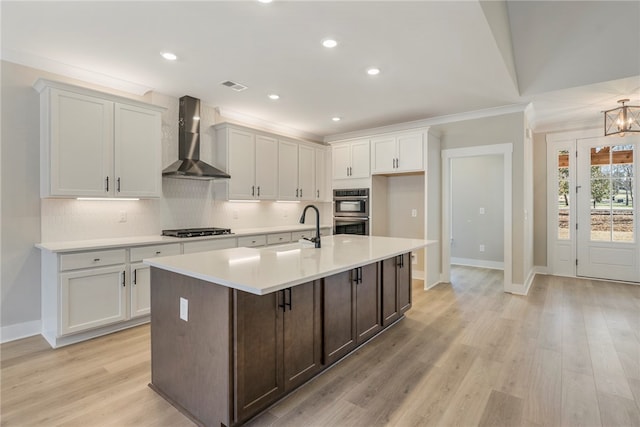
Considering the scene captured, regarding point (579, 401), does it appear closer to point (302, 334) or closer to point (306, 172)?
point (302, 334)

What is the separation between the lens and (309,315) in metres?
2.17

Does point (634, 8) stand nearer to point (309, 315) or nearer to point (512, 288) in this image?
point (512, 288)

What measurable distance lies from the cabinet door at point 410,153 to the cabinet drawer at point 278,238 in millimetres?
2039

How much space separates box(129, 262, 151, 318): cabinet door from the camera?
10.5ft

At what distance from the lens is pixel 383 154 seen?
5.20 m

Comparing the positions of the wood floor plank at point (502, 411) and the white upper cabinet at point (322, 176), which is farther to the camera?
the white upper cabinet at point (322, 176)

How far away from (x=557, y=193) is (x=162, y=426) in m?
6.51

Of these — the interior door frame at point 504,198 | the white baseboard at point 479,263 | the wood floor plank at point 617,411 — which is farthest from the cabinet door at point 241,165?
Answer: the white baseboard at point 479,263

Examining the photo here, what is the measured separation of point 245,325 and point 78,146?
2.63 meters

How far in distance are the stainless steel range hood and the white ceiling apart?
0.19 meters

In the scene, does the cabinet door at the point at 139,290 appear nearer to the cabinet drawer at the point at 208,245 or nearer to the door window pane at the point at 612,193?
the cabinet drawer at the point at 208,245

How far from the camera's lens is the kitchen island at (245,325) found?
5.57ft

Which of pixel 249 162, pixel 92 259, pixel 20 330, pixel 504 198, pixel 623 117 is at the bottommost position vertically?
pixel 20 330

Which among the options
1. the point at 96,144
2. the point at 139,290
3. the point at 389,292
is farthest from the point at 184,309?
the point at 96,144
